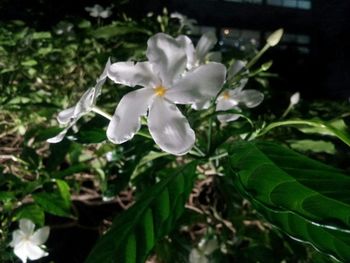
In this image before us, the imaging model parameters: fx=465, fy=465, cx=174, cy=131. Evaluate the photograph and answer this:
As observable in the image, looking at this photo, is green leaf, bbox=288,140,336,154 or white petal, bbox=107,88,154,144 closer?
white petal, bbox=107,88,154,144

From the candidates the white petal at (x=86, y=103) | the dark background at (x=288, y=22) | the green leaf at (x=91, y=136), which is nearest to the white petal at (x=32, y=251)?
the green leaf at (x=91, y=136)

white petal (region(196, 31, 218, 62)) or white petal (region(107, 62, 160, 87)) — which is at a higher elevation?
white petal (region(107, 62, 160, 87))

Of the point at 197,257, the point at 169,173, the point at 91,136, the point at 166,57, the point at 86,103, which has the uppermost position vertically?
the point at 166,57

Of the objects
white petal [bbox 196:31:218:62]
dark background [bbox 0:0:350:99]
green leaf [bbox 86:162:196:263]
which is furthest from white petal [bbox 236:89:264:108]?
dark background [bbox 0:0:350:99]

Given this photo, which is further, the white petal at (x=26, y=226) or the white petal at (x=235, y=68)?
the white petal at (x=26, y=226)

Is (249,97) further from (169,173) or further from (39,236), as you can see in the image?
(39,236)

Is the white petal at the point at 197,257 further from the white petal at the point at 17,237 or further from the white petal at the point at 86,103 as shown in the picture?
the white petal at the point at 86,103

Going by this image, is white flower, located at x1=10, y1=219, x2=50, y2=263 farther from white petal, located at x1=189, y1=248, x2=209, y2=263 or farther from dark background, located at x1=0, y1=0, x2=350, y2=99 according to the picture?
dark background, located at x1=0, y1=0, x2=350, y2=99

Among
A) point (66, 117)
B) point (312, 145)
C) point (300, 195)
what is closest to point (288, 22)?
point (312, 145)
